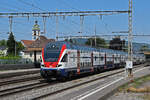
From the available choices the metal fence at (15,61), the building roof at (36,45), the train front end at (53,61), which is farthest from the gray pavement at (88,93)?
the building roof at (36,45)

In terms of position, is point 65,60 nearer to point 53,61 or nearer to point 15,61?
point 53,61

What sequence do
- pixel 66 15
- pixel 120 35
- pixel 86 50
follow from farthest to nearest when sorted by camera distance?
pixel 120 35 → pixel 66 15 → pixel 86 50

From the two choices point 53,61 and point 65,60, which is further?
point 65,60

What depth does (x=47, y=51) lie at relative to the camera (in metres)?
20.5

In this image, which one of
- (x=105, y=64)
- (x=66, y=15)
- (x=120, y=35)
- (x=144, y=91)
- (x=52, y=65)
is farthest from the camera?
(x=120, y=35)

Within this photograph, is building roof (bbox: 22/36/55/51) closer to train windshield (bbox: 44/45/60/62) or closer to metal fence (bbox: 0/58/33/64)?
metal fence (bbox: 0/58/33/64)

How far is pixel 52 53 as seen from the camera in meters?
20.1

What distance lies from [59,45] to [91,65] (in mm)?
7114

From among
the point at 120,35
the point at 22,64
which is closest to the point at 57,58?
the point at 22,64

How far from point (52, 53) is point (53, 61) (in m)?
0.74

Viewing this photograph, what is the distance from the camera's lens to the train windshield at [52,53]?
1989cm

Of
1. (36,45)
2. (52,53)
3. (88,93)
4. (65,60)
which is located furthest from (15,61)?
(88,93)

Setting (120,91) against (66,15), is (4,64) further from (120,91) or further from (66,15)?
(120,91)

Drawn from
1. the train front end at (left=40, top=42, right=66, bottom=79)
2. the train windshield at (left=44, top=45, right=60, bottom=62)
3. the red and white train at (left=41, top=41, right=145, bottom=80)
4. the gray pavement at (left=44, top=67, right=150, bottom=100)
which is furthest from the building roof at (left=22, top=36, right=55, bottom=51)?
the gray pavement at (left=44, top=67, right=150, bottom=100)
